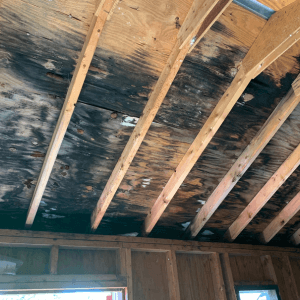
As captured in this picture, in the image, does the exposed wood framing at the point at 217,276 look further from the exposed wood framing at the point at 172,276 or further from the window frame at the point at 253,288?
the exposed wood framing at the point at 172,276

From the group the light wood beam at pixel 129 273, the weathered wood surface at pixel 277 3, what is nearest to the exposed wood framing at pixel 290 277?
the light wood beam at pixel 129 273

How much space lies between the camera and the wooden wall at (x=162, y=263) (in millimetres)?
2648

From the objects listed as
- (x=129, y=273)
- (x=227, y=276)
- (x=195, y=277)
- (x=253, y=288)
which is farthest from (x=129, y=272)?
(x=253, y=288)

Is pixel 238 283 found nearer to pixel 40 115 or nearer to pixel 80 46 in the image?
pixel 40 115

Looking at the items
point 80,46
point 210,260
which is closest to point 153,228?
point 210,260

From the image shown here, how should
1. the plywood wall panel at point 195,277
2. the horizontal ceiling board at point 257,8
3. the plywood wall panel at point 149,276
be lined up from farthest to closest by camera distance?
the plywood wall panel at point 195,277, the plywood wall panel at point 149,276, the horizontal ceiling board at point 257,8

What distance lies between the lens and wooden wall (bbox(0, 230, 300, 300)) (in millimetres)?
2648

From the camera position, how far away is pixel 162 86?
1984 millimetres

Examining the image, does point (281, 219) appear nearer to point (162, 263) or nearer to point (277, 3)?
point (162, 263)

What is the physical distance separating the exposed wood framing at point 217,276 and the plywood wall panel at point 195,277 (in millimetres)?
43

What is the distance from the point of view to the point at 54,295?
2480mm

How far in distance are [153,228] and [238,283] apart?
3.75 feet

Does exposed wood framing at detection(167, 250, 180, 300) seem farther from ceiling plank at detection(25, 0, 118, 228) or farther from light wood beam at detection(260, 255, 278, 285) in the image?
ceiling plank at detection(25, 0, 118, 228)

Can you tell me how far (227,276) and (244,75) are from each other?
232 centimetres
